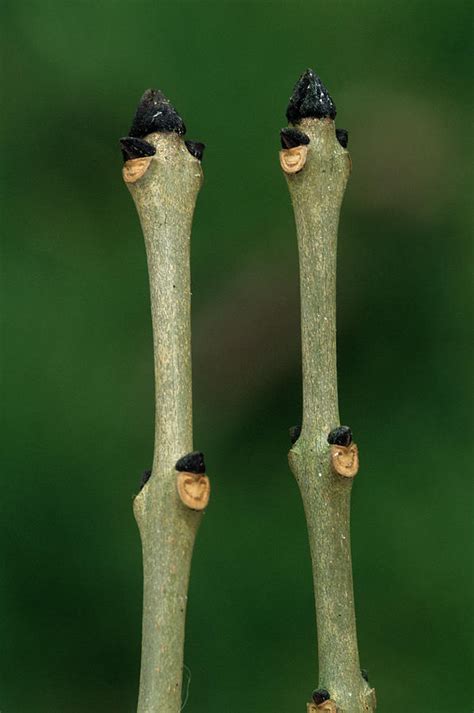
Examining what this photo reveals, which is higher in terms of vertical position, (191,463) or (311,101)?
(311,101)

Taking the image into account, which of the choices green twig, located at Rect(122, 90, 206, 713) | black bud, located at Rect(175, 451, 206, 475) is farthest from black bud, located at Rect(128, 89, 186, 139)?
black bud, located at Rect(175, 451, 206, 475)

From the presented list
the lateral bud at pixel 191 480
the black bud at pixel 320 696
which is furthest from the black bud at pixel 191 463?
→ the black bud at pixel 320 696

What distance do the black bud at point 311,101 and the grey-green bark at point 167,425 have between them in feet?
0.17

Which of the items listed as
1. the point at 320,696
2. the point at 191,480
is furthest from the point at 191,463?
the point at 320,696

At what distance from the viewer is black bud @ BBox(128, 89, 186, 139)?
Result: 0.42 metres

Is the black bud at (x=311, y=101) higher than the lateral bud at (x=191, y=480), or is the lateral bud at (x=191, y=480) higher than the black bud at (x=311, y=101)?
the black bud at (x=311, y=101)

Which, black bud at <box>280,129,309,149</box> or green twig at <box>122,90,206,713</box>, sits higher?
black bud at <box>280,129,309,149</box>

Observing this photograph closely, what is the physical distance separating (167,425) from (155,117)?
124 millimetres

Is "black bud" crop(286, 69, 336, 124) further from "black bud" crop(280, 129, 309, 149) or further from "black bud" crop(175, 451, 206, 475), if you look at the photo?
"black bud" crop(175, 451, 206, 475)

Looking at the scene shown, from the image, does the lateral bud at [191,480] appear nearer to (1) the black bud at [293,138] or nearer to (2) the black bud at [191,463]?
(2) the black bud at [191,463]

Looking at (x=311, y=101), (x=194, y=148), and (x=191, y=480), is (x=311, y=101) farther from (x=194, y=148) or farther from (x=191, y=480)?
(x=191, y=480)

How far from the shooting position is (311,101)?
0.44 metres

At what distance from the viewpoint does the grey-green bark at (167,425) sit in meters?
0.39

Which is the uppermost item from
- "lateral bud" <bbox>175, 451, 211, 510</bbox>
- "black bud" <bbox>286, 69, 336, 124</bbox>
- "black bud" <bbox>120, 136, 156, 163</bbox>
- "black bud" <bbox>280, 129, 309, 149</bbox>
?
"black bud" <bbox>286, 69, 336, 124</bbox>
